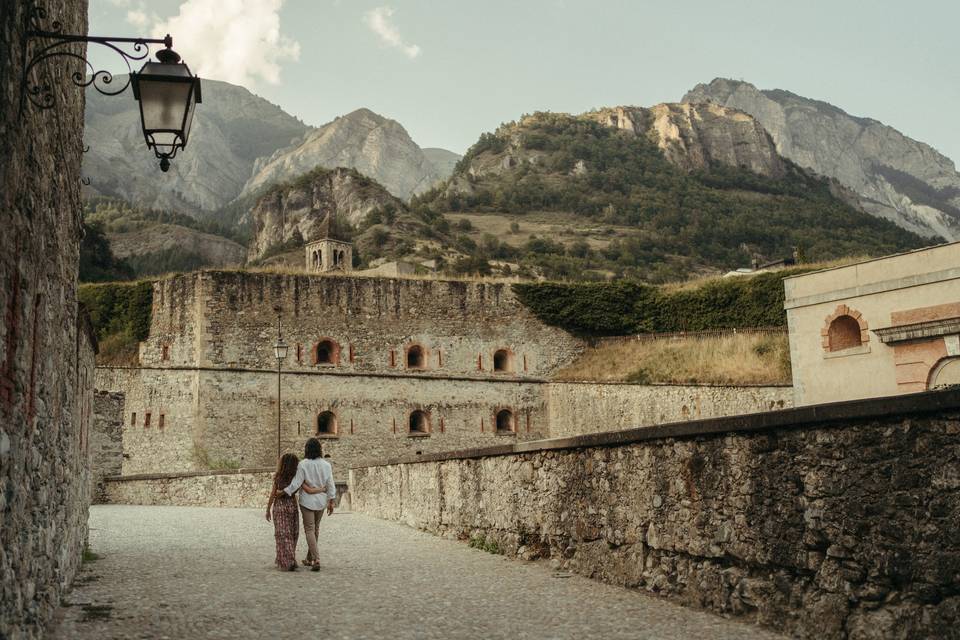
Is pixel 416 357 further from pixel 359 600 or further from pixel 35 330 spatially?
pixel 35 330

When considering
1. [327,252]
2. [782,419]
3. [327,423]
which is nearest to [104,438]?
[327,423]

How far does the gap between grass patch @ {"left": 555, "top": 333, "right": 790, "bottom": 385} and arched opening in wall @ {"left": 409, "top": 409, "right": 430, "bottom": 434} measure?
223 inches

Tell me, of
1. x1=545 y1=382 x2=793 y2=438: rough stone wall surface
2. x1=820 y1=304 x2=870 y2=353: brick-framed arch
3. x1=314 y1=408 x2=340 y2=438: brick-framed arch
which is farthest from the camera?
x1=314 y1=408 x2=340 y2=438: brick-framed arch

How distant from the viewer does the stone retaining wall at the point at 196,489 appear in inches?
905

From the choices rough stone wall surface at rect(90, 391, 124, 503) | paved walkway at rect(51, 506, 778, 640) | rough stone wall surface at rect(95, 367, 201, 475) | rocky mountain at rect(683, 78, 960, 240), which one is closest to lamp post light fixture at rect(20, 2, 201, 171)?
paved walkway at rect(51, 506, 778, 640)

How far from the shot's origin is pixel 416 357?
36.3 m

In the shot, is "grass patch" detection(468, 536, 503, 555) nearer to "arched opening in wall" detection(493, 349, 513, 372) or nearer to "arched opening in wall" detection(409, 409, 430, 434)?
"arched opening in wall" detection(409, 409, 430, 434)

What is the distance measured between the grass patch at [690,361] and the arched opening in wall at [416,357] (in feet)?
18.5

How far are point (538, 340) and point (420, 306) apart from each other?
516cm

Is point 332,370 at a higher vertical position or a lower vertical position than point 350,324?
lower

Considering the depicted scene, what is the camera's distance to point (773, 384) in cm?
2800

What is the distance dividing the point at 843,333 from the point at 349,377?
18.3 m

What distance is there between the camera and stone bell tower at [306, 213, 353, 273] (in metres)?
56.1

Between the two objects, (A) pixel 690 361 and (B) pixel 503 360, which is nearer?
(A) pixel 690 361
